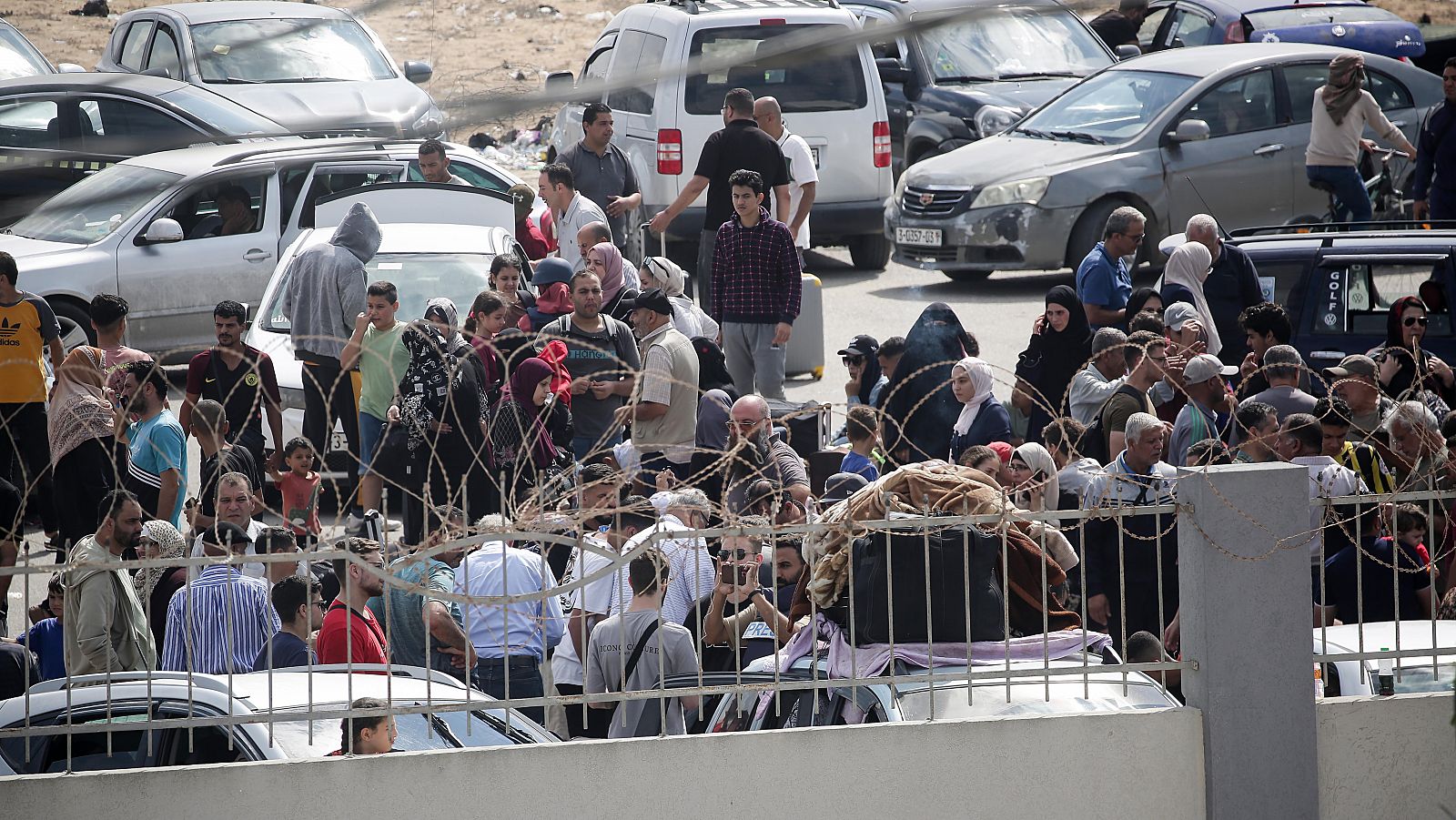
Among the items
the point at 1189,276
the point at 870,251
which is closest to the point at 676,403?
the point at 1189,276

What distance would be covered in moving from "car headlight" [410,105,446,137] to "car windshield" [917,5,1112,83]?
1404cm

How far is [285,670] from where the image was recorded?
562cm

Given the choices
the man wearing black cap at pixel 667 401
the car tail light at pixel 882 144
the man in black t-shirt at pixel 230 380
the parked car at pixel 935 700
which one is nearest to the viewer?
the parked car at pixel 935 700

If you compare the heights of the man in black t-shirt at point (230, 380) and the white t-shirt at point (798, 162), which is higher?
the white t-shirt at point (798, 162)

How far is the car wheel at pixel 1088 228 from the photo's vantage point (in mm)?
13125

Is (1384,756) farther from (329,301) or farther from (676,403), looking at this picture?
(329,301)

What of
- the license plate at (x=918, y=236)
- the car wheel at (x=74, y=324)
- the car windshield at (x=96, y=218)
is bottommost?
the car wheel at (x=74, y=324)

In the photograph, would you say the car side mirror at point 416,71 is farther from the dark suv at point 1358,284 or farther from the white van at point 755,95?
the dark suv at point 1358,284

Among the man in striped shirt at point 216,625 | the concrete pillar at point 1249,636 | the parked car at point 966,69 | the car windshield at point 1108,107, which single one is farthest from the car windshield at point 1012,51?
the man in striped shirt at point 216,625

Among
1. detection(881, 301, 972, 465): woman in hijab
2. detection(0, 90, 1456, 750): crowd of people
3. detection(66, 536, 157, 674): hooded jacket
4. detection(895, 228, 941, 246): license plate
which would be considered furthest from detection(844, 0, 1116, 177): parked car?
detection(66, 536, 157, 674): hooded jacket

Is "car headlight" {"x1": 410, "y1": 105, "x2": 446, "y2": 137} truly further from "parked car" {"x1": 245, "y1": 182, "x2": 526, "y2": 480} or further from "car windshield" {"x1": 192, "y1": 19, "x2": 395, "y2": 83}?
"car windshield" {"x1": 192, "y1": 19, "x2": 395, "y2": 83}

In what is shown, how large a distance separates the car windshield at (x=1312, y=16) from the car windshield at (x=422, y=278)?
342 inches

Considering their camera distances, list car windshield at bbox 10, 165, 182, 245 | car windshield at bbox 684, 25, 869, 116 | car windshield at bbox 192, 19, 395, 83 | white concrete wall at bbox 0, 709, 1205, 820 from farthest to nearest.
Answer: car windshield at bbox 192, 19, 395, 83, car windshield at bbox 684, 25, 869, 116, car windshield at bbox 10, 165, 182, 245, white concrete wall at bbox 0, 709, 1205, 820

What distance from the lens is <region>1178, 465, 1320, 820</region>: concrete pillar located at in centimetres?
556
